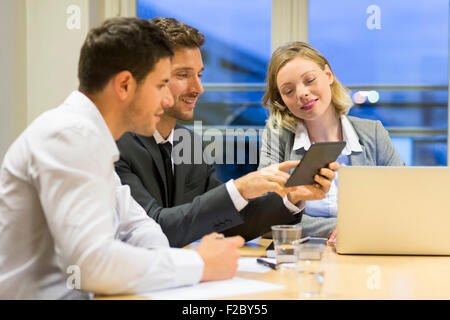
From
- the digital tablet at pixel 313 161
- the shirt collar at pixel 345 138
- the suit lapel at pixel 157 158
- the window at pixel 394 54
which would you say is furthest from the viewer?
the window at pixel 394 54

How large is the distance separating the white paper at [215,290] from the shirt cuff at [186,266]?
0.06 ft

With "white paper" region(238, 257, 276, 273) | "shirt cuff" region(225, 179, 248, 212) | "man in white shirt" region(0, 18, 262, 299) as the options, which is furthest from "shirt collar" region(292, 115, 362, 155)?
"man in white shirt" region(0, 18, 262, 299)

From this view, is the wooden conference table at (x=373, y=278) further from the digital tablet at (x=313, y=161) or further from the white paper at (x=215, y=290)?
the digital tablet at (x=313, y=161)

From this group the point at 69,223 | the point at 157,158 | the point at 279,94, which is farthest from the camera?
the point at 279,94

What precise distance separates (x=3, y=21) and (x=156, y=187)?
76.1 inches

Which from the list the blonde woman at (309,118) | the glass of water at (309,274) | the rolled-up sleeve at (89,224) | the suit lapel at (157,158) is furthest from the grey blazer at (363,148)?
the rolled-up sleeve at (89,224)

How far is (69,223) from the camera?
3.53ft

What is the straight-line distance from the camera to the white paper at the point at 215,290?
1.13 m

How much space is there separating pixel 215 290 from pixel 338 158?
4.68 ft

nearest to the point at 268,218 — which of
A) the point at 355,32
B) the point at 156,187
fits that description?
the point at 156,187

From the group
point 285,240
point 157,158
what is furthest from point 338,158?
point 285,240

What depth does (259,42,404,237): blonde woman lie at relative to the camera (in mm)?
2459

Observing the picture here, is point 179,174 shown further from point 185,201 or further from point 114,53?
point 114,53
